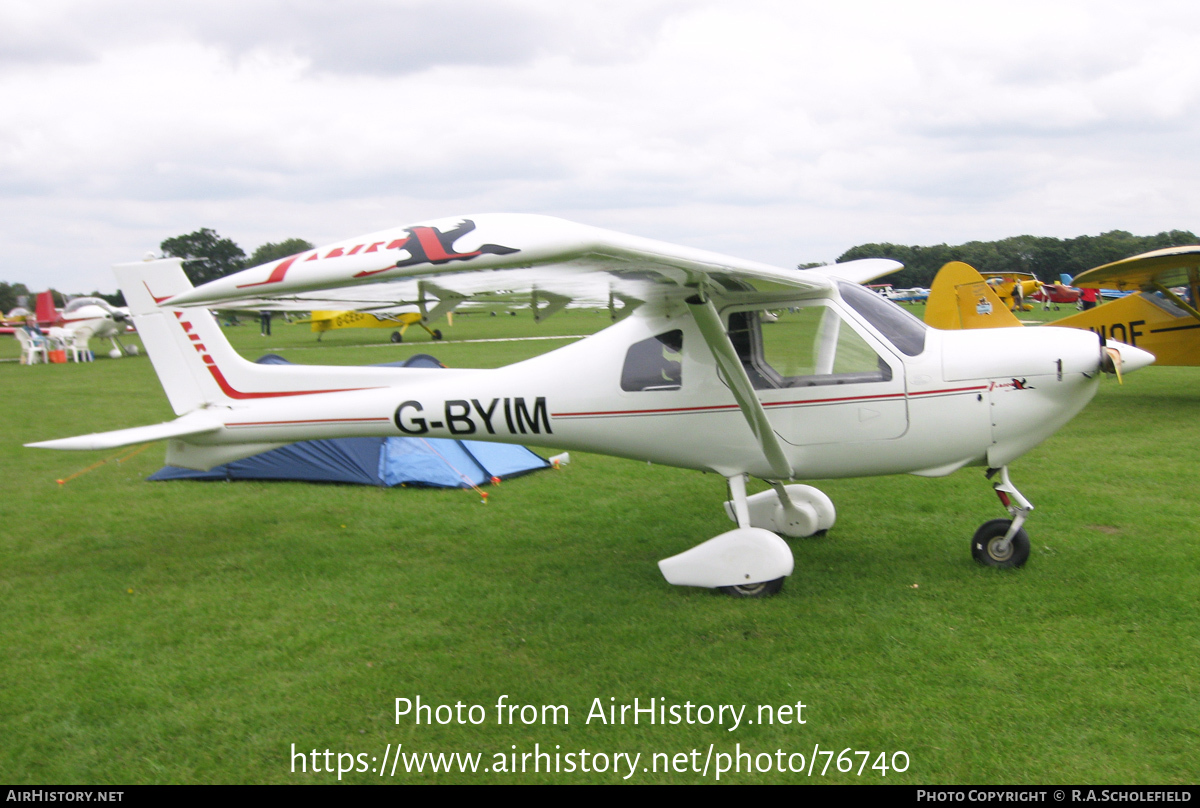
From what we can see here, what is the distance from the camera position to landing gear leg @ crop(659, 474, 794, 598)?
5160mm

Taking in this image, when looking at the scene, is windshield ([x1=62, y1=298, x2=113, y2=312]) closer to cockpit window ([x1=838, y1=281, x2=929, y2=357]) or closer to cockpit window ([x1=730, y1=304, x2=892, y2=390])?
cockpit window ([x1=730, y1=304, x2=892, y2=390])

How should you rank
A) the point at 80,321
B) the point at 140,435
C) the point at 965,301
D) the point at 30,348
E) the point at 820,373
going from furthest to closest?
the point at 80,321 < the point at 30,348 < the point at 965,301 < the point at 140,435 < the point at 820,373

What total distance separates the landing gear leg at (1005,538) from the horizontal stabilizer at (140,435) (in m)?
5.97

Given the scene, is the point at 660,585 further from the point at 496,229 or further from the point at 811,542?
the point at 496,229

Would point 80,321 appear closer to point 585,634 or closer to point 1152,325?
point 585,634

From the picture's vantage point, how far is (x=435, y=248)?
323 centimetres

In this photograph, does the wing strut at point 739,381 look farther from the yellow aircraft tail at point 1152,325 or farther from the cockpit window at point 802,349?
the yellow aircraft tail at point 1152,325

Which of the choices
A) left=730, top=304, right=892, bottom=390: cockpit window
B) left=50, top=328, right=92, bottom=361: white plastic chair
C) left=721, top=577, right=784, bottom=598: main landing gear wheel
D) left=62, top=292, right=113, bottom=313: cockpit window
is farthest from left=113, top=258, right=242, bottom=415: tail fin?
left=62, top=292, right=113, bottom=313: cockpit window

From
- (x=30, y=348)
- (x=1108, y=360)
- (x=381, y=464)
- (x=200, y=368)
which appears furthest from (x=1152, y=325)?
(x=30, y=348)

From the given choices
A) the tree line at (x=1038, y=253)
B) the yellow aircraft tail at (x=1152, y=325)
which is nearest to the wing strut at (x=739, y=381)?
the yellow aircraft tail at (x=1152, y=325)

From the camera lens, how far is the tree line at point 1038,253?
251 ft

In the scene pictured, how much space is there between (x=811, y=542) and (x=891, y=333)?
1.97 m

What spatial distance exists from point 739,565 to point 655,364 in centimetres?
153

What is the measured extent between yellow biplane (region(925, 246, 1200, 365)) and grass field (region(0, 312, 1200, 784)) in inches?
228
